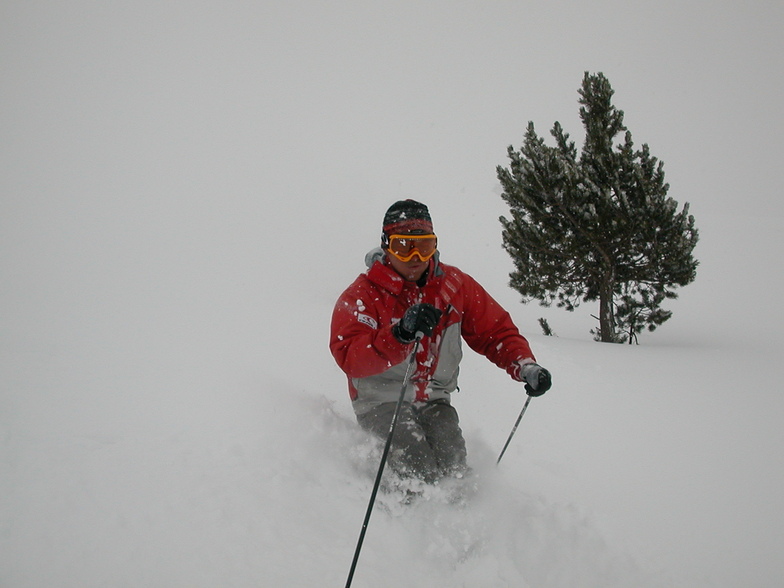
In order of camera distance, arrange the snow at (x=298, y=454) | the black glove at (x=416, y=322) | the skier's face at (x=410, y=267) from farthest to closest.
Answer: the skier's face at (x=410, y=267)
the black glove at (x=416, y=322)
the snow at (x=298, y=454)

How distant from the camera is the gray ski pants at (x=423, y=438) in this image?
8.96 feet

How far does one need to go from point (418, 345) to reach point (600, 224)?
794 centimetres

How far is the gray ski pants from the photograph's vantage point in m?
2.73

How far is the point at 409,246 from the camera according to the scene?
290 cm

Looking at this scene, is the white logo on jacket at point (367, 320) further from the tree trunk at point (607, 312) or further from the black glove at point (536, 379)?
the tree trunk at point (607, 312)

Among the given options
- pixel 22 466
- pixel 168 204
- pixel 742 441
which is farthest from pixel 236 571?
pixel 168 204

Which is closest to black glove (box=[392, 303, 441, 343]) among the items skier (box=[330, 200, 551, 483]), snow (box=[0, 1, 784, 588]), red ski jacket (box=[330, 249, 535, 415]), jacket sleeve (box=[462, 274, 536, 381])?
skier (box=[330, 200, 551, 483])

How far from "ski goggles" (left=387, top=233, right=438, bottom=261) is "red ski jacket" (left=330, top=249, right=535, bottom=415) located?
0.16 m

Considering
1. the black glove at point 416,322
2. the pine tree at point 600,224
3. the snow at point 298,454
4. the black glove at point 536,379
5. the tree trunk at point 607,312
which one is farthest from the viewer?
the tree trunk at point 607,312

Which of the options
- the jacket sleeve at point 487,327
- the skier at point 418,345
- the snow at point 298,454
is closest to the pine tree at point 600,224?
the snow at point 298,454

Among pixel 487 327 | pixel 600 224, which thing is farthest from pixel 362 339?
pixel 600 224

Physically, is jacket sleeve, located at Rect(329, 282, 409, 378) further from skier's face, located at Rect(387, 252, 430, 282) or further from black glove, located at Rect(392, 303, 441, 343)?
skier's face, located at Rect(387, 252, 430, 282)

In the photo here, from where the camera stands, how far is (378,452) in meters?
2.98

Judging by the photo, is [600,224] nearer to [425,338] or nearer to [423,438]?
[425,338]
